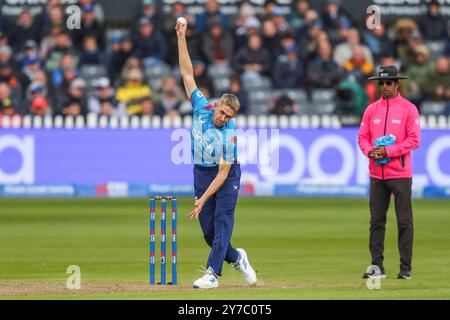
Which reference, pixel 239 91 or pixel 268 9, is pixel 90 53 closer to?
pixel 239 91

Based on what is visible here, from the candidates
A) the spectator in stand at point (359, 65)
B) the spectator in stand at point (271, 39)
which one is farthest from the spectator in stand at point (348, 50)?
the spectator in stand at point (271, 39)

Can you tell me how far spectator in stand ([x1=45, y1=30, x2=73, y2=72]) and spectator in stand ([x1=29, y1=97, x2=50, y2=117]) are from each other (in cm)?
168

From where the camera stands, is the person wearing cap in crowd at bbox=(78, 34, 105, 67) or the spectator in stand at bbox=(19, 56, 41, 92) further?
the person wearing cap in crowd at bbox=(78, 34, 105, 67)

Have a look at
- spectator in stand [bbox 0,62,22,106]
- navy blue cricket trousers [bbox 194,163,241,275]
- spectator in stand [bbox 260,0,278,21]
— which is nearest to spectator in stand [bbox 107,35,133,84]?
spectator in stand [bbox 0,62,22,106]

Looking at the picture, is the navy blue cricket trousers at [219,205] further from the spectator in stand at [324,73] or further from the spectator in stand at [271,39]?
the spectator in stand at [271,39]

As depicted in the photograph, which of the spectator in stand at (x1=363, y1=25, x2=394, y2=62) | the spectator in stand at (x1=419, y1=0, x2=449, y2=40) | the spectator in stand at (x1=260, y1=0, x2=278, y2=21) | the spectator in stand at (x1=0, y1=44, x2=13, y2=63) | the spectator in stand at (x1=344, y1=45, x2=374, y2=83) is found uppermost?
the spectator in stand at (x1=260, y1=0, x2=278, y2=21)

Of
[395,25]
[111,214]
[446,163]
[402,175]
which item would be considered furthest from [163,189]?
Result: [402,175]

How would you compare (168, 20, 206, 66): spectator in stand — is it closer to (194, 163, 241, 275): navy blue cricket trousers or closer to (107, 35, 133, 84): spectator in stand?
(107, 35, 133, 84): spectator in stand

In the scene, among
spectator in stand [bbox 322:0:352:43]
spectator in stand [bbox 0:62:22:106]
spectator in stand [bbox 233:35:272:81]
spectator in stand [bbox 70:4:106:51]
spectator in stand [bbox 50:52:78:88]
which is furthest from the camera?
spectator in stand [bbox 322:0:352:43]

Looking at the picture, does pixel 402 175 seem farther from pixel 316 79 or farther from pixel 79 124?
pixel 316 79

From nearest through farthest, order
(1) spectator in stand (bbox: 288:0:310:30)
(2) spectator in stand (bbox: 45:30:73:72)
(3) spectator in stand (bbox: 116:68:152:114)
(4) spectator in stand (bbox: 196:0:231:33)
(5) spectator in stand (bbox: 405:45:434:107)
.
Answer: (3) spectator in stand (bbox: 116:68:152:114)
(5) spectator in stand (bbox: 405:45:434:107)
(2) spectator in stand (bbox: 45:30:73:72)
(4) spectator in stand (bbox: 196:0:231:33)
(1) spectator in stand (bbox: 288:0:310:30)

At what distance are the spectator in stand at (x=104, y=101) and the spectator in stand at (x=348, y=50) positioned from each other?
5393 millimetres

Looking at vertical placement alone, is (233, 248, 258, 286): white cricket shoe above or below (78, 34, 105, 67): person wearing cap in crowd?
below

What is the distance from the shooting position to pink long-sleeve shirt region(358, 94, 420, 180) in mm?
15742
